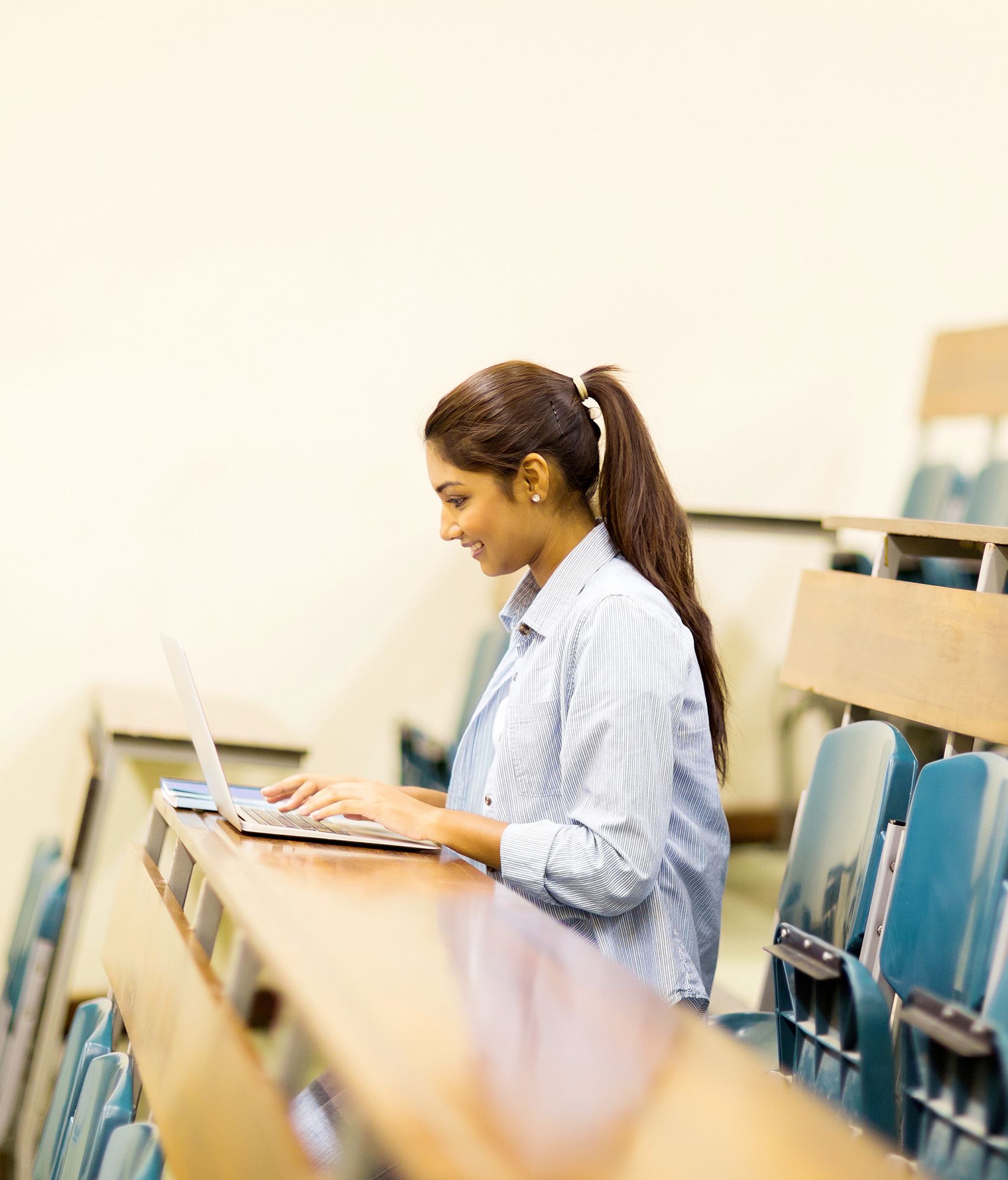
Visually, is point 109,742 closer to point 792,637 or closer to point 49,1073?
point 49,1073

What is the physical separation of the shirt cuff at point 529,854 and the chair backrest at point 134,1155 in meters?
0.43

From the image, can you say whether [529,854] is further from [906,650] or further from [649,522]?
[906,650]

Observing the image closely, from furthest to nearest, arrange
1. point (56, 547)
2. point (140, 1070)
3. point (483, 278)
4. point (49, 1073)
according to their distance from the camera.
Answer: point (483, 278), point (56, 547), point (49, 1073), point (140, 1070)

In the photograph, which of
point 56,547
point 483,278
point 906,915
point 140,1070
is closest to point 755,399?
point 483,278

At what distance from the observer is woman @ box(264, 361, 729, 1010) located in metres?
1.32

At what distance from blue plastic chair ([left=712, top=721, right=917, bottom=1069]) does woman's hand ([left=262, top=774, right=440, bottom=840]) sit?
1.59 feet

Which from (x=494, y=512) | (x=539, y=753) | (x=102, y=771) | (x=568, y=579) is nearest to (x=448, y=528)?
(x=494, y=512)

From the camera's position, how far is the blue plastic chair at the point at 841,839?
149cm

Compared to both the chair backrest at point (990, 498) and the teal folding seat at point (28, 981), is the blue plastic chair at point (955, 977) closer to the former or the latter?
the teal folding seat at point (28, 981)

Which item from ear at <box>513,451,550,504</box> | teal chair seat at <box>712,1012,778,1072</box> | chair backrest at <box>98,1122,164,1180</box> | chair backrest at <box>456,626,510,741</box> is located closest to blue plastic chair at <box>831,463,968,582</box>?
chair backrest at <box>456,626,510,741</box>

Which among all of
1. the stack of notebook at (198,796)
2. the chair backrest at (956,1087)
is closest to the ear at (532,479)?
the stack of notebook at (198,796)

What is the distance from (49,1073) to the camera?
2334 mm

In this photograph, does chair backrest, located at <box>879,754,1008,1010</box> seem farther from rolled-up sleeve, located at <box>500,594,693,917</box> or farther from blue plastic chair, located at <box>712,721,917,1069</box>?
rolled-up sleeve, located at <box>500,594,693,917</box>

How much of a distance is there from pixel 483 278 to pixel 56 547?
4.32 feet
